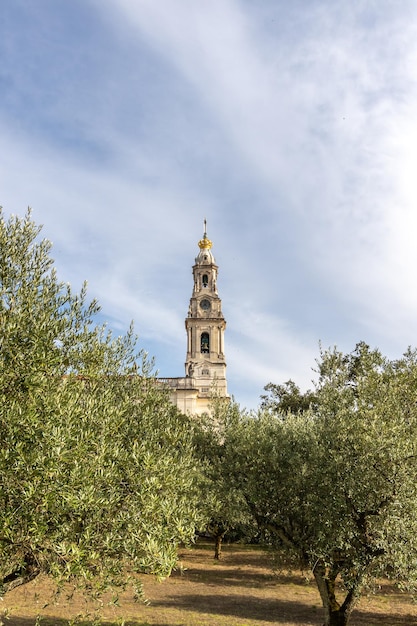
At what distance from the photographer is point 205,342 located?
87500mm

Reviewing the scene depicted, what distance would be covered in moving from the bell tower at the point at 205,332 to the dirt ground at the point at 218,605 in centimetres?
4953

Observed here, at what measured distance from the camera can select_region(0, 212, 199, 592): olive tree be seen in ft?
32.9

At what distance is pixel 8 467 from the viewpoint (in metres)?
10.1

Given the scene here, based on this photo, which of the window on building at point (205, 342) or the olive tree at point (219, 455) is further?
the window on building at point (205, 342)

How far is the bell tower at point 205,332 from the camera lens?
8400 centimetres

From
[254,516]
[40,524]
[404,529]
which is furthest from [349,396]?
[40,524]

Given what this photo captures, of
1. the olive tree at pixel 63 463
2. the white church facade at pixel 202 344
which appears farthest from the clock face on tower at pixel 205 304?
the olive tree at pixel 63 463

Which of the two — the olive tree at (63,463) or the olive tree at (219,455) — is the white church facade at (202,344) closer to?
the olive tree at (219,455)

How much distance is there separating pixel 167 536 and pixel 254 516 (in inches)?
306

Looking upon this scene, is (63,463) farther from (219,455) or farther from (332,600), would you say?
(219,455)

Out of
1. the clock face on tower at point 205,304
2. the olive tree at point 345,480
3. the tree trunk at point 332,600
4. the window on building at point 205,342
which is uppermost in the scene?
the clock face on tower at point 205,304

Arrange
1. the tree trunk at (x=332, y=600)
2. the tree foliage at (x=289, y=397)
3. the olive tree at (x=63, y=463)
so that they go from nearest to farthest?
the olive tree at (x=63, y=463) < the tree trunk at (x=332, y=600) < the tree foliage at (x=289, y=397)

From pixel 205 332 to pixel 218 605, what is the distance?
209ft

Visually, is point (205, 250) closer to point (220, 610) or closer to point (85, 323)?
point (220, 610)
